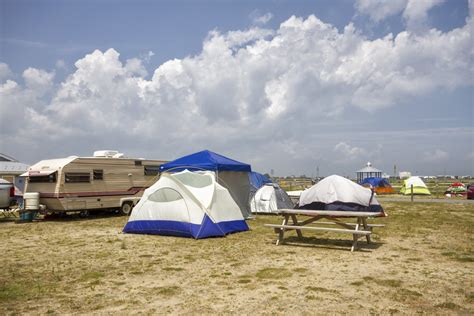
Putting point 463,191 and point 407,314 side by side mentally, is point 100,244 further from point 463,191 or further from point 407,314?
point 463,191

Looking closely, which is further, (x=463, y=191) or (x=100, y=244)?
(x=463, y=191)

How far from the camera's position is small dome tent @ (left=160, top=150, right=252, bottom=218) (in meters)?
15.4

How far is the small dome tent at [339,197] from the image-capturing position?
35.9ft

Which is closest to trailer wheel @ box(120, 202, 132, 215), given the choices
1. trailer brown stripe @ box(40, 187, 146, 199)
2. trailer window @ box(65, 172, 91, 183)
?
trailer brown stripe @ box(40, 187, 146, 199)

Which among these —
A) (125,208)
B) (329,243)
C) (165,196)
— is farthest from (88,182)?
(329,243)

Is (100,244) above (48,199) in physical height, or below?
below

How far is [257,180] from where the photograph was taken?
2122cm

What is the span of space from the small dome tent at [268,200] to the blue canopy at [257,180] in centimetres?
112

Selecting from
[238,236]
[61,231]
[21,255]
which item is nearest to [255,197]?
[238,236]

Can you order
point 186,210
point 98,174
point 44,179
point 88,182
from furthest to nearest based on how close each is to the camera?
point 98,174
point 88,182
point 44,179
point 186,210

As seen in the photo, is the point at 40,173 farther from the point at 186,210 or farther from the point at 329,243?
the point at 329,243

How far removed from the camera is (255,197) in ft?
64.1

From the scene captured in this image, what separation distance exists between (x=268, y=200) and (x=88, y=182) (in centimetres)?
809

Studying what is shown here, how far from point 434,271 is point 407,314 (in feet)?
9.06
